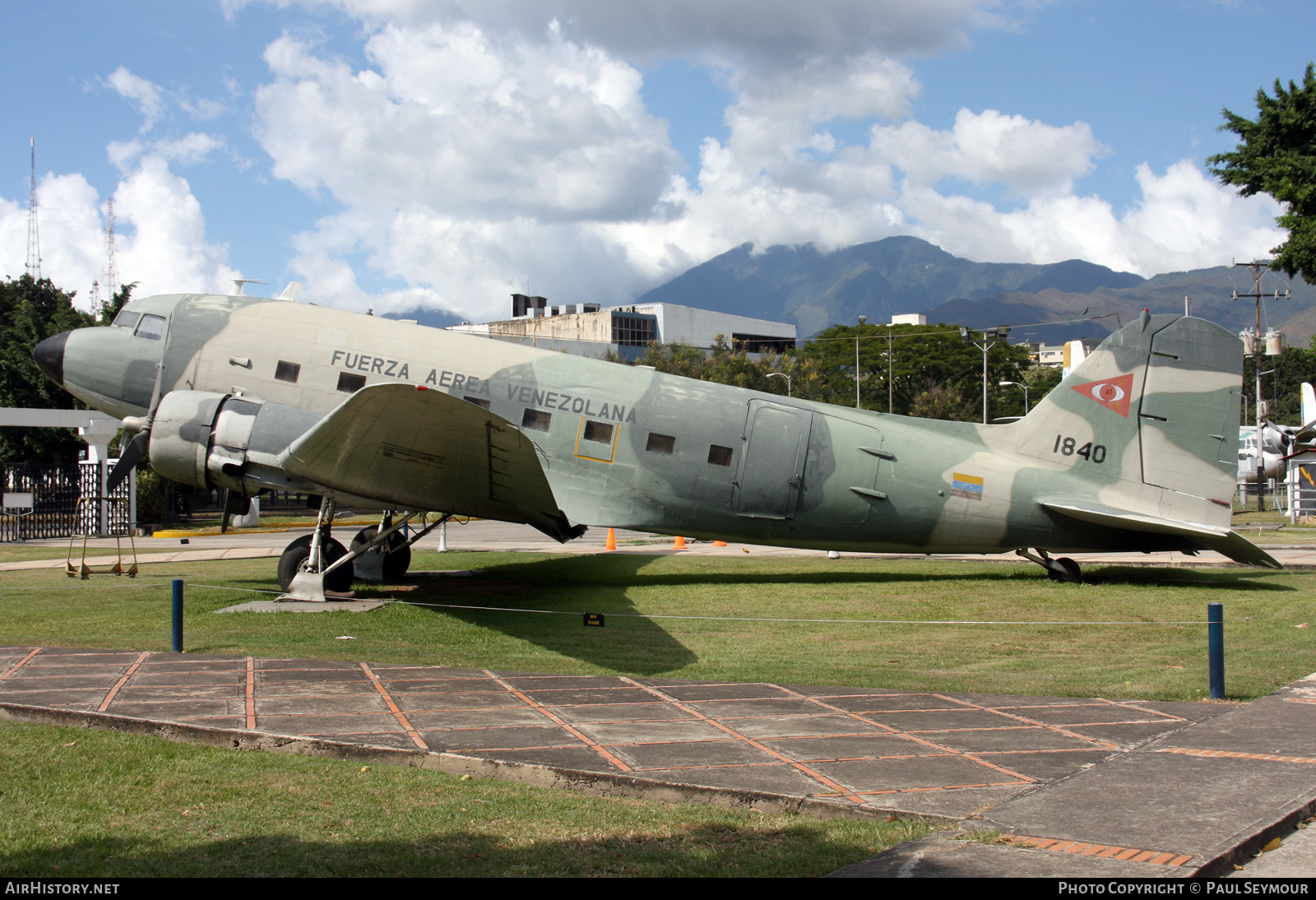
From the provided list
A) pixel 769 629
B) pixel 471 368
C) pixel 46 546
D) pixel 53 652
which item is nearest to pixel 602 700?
pixel 769 629

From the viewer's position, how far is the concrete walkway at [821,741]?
14.6 ft

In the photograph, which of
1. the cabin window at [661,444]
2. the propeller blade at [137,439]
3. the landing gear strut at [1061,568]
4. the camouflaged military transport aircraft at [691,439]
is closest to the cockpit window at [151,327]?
the camouflaged military transport aircraft at [691,439]

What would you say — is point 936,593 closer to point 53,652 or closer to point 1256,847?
point 1256,847

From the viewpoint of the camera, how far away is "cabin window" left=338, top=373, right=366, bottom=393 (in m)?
13.4

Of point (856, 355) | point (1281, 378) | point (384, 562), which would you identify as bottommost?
point (384, 562)

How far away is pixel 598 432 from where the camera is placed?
1383 cm

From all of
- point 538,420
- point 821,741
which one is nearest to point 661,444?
point 538,420

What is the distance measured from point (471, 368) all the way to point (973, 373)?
7232 centimetres

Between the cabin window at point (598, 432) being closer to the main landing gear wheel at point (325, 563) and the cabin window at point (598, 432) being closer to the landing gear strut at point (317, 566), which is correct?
the landing gear strut at point (317, 566)

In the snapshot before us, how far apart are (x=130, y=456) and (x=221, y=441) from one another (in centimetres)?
155

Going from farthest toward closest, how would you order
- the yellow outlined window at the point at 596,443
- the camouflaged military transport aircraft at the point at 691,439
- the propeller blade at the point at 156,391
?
1. the yellow outlined window at the point at 596,443
2. the propeller blade at the point at 156,391
3. the camouflaged military transport aircraft at the point at 691,439

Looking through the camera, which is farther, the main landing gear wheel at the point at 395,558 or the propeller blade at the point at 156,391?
the main landing gear wheel at the point at 395,558

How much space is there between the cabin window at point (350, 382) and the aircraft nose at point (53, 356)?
4504 mm

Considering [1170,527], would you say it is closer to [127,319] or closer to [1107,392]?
[1107,392]
